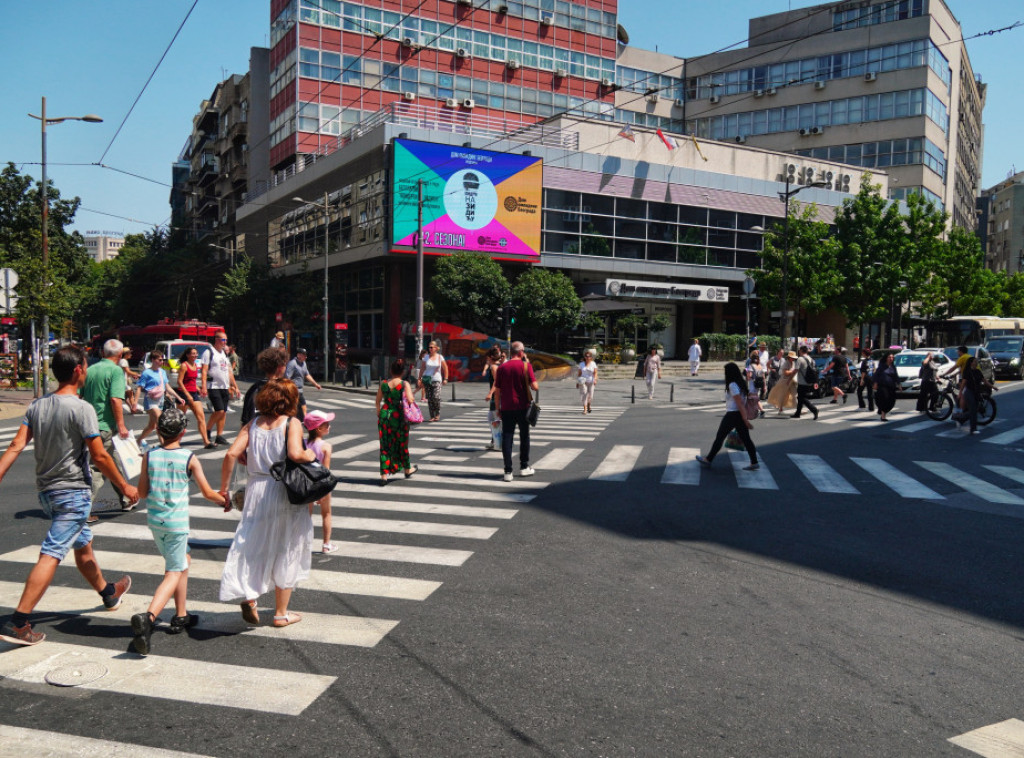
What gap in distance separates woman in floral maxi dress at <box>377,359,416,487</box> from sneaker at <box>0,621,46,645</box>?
5.31 metres

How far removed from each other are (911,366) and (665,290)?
17317 millimetres

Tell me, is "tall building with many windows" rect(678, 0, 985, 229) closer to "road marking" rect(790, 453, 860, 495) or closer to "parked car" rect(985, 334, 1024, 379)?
"parked car" rect(985, 334, 1024, 379)

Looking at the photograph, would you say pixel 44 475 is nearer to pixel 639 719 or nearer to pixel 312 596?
pixel 312 596

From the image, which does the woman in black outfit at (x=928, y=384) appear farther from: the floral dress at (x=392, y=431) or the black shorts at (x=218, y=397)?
the black shorts at (x=218, y=397)

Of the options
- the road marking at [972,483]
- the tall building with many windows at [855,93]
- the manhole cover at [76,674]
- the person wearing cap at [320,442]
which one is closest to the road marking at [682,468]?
the road marking at [972,483]

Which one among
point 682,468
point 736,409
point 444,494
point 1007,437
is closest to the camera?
point 444,494

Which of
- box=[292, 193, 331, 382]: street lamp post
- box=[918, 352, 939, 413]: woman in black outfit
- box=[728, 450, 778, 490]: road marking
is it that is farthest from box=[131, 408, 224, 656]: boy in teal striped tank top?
box=[292, 193, 331, 382]: street lamp post

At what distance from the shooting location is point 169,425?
4848 mm

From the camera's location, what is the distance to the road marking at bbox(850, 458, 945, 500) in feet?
32.4

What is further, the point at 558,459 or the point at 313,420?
the point at 558,459

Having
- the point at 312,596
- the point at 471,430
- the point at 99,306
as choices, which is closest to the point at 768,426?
the point at 471,430

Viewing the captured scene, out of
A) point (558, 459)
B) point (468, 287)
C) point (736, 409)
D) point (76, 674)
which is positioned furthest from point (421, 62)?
point (76, 674)

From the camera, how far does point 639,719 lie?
3.80m

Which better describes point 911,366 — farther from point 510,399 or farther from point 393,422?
point 393,422
